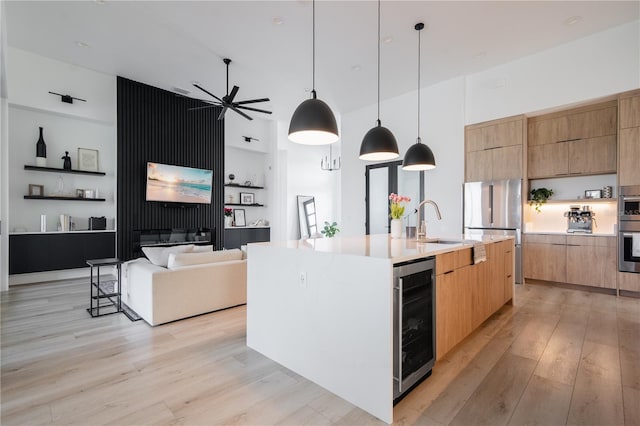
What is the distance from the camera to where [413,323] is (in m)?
1.82

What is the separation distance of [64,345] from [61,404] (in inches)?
41.7

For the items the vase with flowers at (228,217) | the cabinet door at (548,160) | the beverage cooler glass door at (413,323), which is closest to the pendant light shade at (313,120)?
the beverage cooler glass door at (413,323)

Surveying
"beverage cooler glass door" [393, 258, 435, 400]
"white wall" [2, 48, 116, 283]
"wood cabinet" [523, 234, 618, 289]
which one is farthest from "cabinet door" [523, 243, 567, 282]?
"white wall" [2, 48, 116, 283]

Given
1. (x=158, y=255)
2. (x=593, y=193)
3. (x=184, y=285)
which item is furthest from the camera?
(x=593, y=193)

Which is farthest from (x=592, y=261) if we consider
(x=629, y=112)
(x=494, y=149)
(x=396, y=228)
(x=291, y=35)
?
(x=291, y=35)

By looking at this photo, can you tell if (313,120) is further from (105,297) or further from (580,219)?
(580,219)

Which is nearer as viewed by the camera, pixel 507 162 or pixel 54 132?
pixel 507 162

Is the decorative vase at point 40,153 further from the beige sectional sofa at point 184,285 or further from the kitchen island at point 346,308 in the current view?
the kitchen island at point 346,308

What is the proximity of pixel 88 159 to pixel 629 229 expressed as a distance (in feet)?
28.0

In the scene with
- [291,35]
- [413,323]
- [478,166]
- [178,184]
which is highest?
[291,35]

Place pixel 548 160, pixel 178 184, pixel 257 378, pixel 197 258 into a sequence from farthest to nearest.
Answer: pixel 178 184
pixel 548 160
pixel 197 258
pixel 257 378

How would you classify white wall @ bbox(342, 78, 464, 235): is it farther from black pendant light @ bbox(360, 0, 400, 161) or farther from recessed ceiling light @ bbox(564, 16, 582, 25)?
black pendant light @ bbox(360, 0, 400, 161)

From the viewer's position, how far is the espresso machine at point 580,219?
15.1 feet

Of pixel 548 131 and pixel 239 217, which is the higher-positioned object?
pixel 548 131
